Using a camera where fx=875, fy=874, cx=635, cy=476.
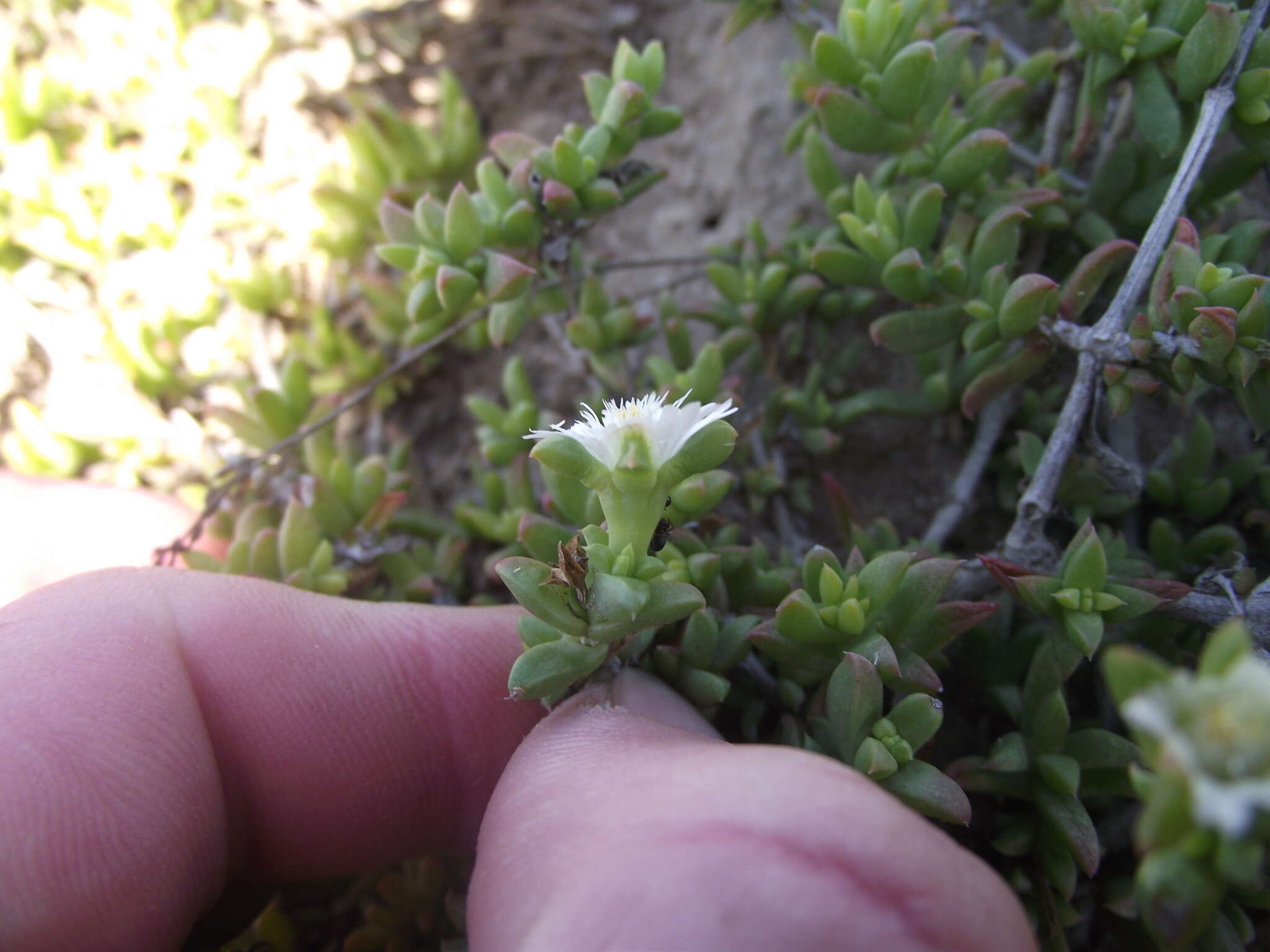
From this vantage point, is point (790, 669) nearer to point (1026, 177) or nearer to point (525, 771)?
point (525, 771)

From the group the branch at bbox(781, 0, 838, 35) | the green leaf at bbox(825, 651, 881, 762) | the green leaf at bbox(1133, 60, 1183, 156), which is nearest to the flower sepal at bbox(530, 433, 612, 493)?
the green leaf at bbox(825, 651, 881, 762)

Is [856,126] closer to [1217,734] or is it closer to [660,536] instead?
[660,536]

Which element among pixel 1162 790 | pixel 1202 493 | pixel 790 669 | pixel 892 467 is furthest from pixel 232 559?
pixel 1202 493

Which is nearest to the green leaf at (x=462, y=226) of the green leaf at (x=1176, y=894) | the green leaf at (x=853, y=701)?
the green leaf at (x=853, y=701)

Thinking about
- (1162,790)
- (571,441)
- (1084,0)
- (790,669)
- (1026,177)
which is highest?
(1084,0)

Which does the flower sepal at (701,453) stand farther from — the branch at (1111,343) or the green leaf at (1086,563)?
the branch at (1111,343)

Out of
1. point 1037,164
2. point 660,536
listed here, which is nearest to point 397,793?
point 660,536
